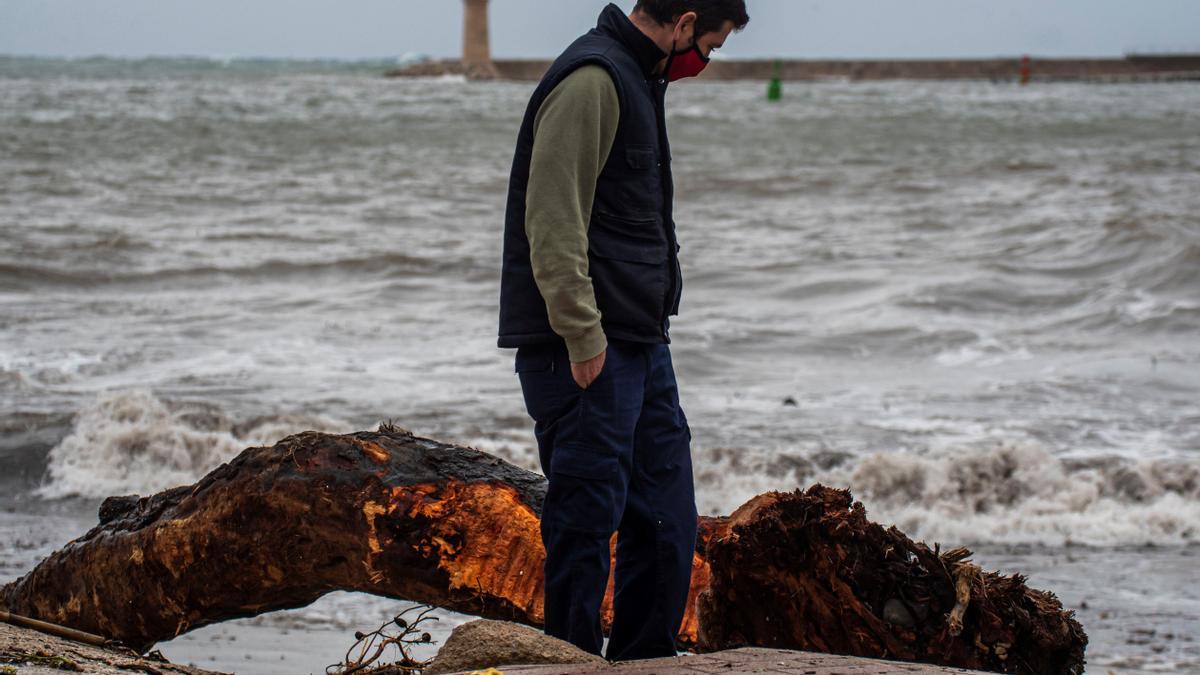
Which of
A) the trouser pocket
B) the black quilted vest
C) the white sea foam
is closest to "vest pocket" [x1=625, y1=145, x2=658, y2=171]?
the black quilted vest

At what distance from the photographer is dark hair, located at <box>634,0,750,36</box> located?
8.41 ft

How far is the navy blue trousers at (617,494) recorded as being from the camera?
2.61m

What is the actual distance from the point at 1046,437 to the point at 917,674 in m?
4.64

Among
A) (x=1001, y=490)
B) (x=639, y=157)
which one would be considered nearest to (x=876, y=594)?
(x=639, y=157)

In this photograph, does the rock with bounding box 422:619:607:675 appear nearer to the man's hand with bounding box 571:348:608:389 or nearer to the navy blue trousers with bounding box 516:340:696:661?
the navy blue trousers with bounding box 516:340:696:661

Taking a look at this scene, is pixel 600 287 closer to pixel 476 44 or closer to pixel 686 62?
pixel 686 62

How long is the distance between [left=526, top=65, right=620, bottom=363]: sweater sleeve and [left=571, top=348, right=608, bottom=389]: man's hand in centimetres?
5

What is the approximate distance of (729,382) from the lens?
27.2 ft

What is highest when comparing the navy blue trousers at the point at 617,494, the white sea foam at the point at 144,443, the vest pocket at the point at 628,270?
the vest pocket at the point at 628,270

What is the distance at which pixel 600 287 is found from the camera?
261 cm

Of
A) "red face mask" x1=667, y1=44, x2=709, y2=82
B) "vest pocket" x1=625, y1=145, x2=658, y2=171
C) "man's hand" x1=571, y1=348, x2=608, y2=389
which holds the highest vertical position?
"red face mask" x1=667, y1=44, x2=709, y2=82

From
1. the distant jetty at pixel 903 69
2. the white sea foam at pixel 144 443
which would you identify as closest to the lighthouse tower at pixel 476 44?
the distant jetty at pixel 903 69

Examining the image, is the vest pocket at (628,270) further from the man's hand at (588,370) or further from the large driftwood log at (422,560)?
the large driftwood log at (422,560)

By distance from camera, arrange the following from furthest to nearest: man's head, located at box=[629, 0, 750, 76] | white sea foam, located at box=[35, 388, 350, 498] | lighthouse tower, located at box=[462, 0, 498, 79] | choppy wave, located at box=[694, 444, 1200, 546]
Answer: lighthouse tower, located at box=[462, 0, 498, 79] → white sea foam, located at box=[35, 388, 350, 498] → choppy wave, located at box=[694, 444, 1200, 546] → man's head, located at box=[629, 0, 750, 76]
